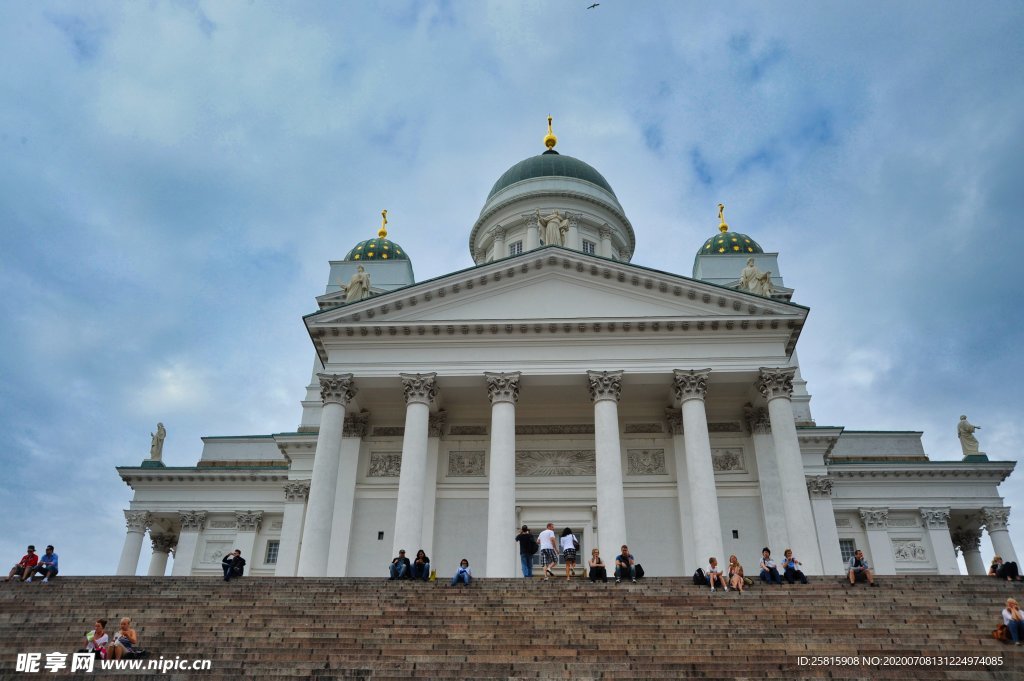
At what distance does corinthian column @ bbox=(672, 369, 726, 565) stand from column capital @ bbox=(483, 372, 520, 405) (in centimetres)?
455

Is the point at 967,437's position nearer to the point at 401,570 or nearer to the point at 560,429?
the point at 560,429

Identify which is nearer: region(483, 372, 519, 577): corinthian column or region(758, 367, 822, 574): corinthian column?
region(758, 367, 822, 574): corinthian column

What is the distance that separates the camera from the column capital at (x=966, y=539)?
3310cm

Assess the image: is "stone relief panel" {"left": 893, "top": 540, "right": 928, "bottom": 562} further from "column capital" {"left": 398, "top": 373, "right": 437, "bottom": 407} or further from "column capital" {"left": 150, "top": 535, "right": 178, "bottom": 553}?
"column capital" {"left": 150, "top": 535, "right": 178, "bottom": 553}

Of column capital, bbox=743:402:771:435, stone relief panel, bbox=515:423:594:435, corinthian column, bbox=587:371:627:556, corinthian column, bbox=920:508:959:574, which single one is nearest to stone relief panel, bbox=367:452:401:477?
stone relief panel, bbox=515:423:594:435

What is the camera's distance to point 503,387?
22.5 meters

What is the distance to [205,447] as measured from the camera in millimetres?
37750

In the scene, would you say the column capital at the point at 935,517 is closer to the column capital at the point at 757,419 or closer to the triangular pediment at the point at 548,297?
the column capital at the point at 757,419

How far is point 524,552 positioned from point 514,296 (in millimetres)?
8511

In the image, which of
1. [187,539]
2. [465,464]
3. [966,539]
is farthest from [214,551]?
[966,539]

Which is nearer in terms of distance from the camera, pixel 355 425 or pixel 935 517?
pixel 355 425

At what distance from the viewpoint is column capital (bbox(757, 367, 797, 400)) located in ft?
73.0

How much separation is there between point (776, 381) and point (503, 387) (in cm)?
767

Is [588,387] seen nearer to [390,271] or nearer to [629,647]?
[629,647]
